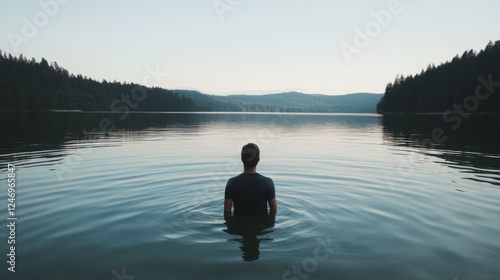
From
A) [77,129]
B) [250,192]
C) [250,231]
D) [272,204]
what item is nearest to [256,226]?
[250,231]

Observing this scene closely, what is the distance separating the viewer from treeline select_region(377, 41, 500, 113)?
104 meters

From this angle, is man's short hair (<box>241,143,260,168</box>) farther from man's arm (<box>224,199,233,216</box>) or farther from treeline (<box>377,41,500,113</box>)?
treeline (<box>377,41,500,113</box>)

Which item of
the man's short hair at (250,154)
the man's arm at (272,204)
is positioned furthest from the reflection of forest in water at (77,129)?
the man's short hair at (250,154)

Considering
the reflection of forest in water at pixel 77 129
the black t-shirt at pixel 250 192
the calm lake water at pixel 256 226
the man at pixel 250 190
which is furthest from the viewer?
the reflection of forest in water at pixel 77 129

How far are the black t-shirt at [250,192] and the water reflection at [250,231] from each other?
0.20 m

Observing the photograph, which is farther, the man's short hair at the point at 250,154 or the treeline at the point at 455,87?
the treeline at the point at 455,87

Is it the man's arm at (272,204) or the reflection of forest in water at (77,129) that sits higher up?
the reflection of forest in water at (77,129)

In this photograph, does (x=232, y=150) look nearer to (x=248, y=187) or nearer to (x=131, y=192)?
(x=131, y=192)

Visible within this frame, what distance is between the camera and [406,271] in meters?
6.54

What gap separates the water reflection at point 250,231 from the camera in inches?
293

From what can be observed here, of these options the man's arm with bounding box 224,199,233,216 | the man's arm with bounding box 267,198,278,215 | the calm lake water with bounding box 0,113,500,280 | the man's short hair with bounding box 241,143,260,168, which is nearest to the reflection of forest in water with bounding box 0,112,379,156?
the calm lake water with bounding box 0,113,500,280

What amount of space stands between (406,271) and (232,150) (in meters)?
23.3

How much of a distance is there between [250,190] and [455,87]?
134 metres

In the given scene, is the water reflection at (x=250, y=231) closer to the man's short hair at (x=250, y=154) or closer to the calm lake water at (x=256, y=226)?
the calm lake water at (x=256, y=226)
